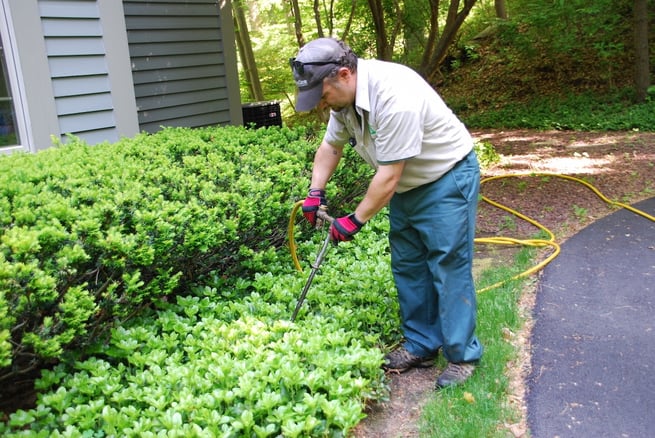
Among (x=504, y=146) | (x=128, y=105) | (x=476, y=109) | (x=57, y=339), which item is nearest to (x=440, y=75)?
(x=476, y=109)

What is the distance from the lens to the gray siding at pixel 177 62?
255 inches

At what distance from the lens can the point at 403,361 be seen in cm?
340

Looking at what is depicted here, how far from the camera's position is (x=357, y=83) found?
293cm

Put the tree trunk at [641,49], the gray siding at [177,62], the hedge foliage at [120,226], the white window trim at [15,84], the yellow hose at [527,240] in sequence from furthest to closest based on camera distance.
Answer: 1. the tree trunk at [641,49]
2. the gray siding at [177,62]
3. the white window trim at [15,84]
4. the yellow hose at [527,240]
5. the hedge foliage at [120,226]

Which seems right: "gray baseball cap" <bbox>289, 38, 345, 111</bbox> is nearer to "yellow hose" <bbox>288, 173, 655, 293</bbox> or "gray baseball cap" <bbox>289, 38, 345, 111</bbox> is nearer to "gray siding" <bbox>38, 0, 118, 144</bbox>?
"yellow hose" <bbox>288, 173, 655, 293</bbox>

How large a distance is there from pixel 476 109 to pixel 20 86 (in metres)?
11.7

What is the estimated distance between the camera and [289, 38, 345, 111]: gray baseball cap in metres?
2.83

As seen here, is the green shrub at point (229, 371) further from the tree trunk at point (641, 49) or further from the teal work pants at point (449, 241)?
the tree trunk at point (641, 49)

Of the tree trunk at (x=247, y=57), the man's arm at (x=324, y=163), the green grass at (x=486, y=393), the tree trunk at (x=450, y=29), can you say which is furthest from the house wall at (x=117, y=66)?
the tree trunk at (x=247, y=57)

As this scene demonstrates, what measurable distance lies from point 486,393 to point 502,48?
14608mm

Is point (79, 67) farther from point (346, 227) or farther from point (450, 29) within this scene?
point (450, 29)

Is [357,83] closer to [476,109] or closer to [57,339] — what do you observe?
[57,339]

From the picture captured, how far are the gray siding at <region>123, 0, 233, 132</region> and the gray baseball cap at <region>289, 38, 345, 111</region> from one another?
4.07 metres

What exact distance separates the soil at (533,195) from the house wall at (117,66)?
142 inches
